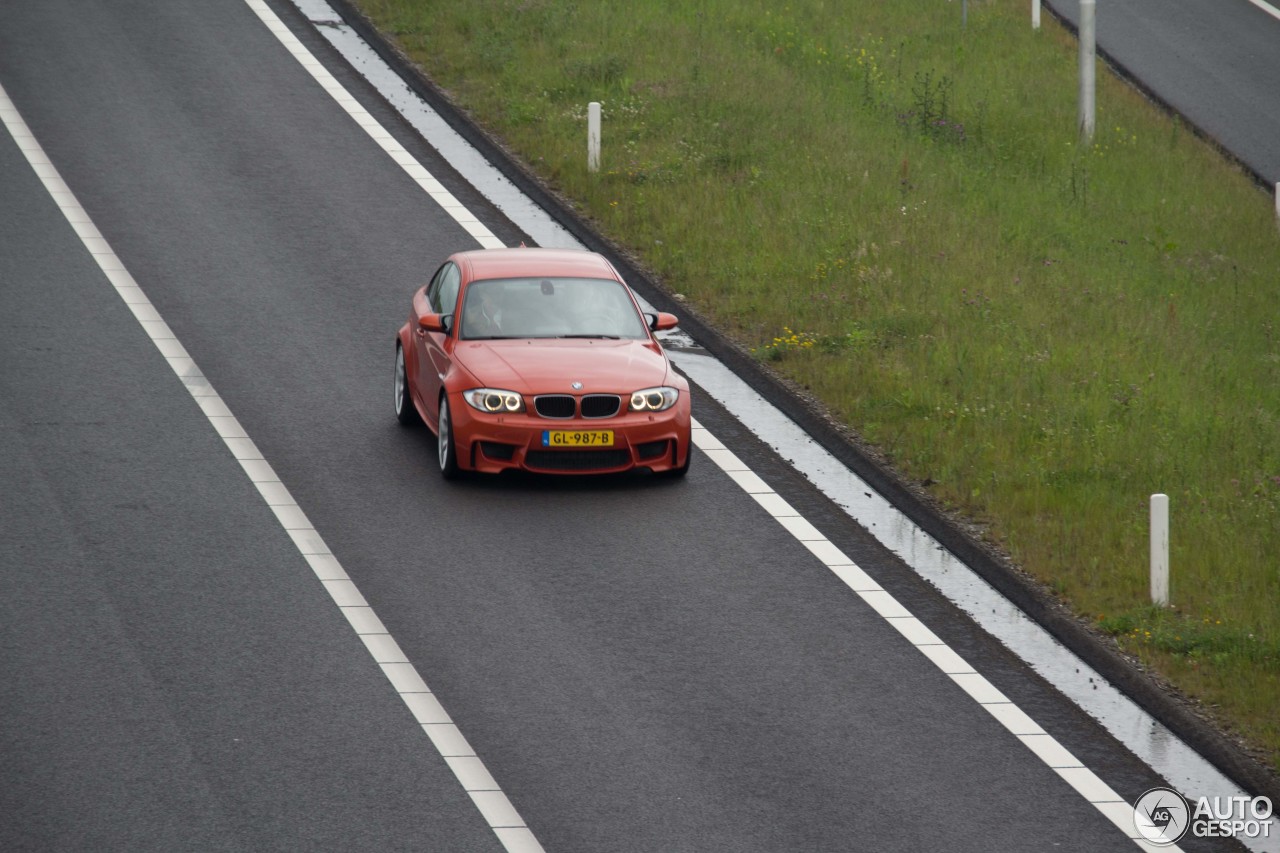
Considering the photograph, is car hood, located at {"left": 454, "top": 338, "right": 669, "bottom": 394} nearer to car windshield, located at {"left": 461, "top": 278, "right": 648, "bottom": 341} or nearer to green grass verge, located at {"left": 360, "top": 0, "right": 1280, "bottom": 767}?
car windshield, located at {"left": 461, "top": 278, "right": 648, "bottom": 341}

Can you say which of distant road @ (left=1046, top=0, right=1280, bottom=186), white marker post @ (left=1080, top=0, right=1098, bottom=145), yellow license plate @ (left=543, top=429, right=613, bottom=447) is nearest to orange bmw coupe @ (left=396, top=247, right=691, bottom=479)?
yellow license plate @ (left=543, top=429, right=613, bottom=447)

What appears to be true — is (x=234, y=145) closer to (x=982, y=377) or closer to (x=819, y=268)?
(x=819, y=268)

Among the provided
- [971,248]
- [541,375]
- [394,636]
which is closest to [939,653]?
[394,636]

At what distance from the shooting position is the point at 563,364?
1372 cm

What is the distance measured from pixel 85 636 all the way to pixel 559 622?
8.89ft

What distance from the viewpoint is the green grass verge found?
40.7 ft

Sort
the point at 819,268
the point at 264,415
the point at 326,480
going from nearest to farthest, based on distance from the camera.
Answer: the point at 326,480 → the point at 264,415 → the point at 819,268

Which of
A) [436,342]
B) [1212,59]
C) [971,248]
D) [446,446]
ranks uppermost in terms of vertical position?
[436,342]

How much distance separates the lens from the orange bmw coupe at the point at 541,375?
1334cm

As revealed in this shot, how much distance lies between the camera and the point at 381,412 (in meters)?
15.1

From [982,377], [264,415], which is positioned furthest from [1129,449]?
[264,415]

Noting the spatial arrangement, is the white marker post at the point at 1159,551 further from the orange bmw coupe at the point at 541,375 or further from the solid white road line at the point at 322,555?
the solid white road line at the point at 322,555

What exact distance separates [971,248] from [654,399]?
6.72 meters

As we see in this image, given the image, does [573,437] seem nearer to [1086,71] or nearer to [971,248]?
[971,248]
